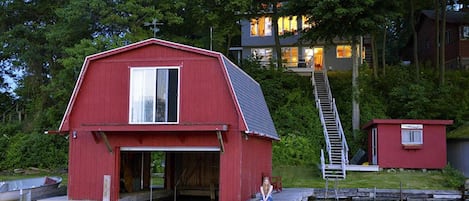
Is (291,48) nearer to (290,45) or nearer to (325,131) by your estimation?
(290,45)

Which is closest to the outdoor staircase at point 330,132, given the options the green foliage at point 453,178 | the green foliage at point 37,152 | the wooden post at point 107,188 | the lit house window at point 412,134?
the lit house window at point 412,134

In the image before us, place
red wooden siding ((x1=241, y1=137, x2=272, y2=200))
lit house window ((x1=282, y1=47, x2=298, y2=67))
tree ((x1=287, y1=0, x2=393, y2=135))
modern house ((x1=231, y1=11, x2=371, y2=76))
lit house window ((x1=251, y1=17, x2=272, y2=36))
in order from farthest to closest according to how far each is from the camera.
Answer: lit house window ((x1=251, y1=17, x2=272, y2=36))
lit house window ((x1=282, y1=47, x2=298, y2=67))
modern house ((x1=231, y1=11, x2=371, y2=76))
tree ((x1=287, y1=0, x2=393, y2=135))
red wooden siding ((x1=241, y1=137, x2=272, y2=200))

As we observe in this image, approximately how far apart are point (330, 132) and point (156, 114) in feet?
51.1

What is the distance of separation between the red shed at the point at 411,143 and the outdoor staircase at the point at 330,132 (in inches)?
76.4

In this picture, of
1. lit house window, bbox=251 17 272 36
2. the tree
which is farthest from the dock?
lit house window, bbox=251 17 272 36

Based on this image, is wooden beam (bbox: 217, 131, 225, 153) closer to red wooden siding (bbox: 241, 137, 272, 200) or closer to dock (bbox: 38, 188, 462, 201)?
red wooden siding (bbox: 241, 137, 272, 200)

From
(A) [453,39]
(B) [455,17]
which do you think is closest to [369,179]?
(A) [453,39]

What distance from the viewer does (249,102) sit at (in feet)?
53.7

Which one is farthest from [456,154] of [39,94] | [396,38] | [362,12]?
[396,38]

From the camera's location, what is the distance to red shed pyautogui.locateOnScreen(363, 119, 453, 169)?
79.1 ft

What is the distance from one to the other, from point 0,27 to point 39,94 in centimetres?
488

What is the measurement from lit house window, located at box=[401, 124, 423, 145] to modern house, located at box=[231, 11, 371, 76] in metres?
12.7

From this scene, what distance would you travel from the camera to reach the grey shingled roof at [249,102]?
14773 millimetres

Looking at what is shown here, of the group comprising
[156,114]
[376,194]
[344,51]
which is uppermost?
[344,51]
